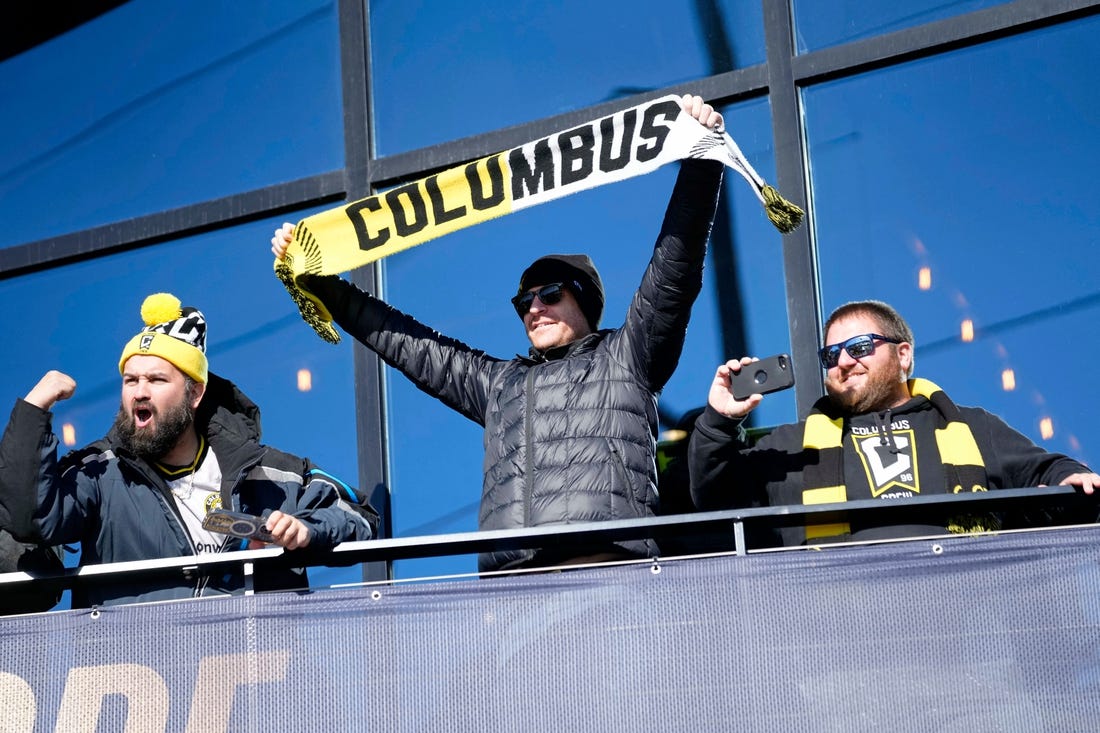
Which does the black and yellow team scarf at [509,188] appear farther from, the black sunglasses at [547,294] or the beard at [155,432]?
the beard at [155,432]

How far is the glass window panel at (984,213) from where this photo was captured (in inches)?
218

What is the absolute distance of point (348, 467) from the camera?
21.8 feet

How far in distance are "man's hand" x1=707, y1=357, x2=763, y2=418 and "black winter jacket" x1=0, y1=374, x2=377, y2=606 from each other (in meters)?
1.25

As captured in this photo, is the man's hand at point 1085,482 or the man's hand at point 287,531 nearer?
the man's hand at point 1085,482

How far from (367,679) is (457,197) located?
6.49 feet

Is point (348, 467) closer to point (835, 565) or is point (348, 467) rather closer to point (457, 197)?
point (457, 197)

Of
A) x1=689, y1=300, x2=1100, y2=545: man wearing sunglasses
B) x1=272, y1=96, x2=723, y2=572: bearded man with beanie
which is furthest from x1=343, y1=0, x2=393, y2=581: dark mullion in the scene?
x1=689, y1=300, x2=1100, y2=545: man wearing sunglasses

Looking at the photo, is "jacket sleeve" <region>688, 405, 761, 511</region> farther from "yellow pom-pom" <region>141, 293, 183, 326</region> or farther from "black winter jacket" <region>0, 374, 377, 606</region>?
"yellow pom-pom" <region>141, 293, 183, 326</region>

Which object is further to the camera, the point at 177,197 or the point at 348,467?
the point at 177,197

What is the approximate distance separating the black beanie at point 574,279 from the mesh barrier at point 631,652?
1.31 m

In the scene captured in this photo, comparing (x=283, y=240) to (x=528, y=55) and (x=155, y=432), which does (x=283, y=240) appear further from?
(x=528, y=55)

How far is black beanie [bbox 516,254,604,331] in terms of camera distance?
510 cm

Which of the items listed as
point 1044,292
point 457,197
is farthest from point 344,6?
point 1044,292

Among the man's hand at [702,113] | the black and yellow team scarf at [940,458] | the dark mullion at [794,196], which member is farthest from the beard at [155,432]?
the dark mullion at [794,196]
